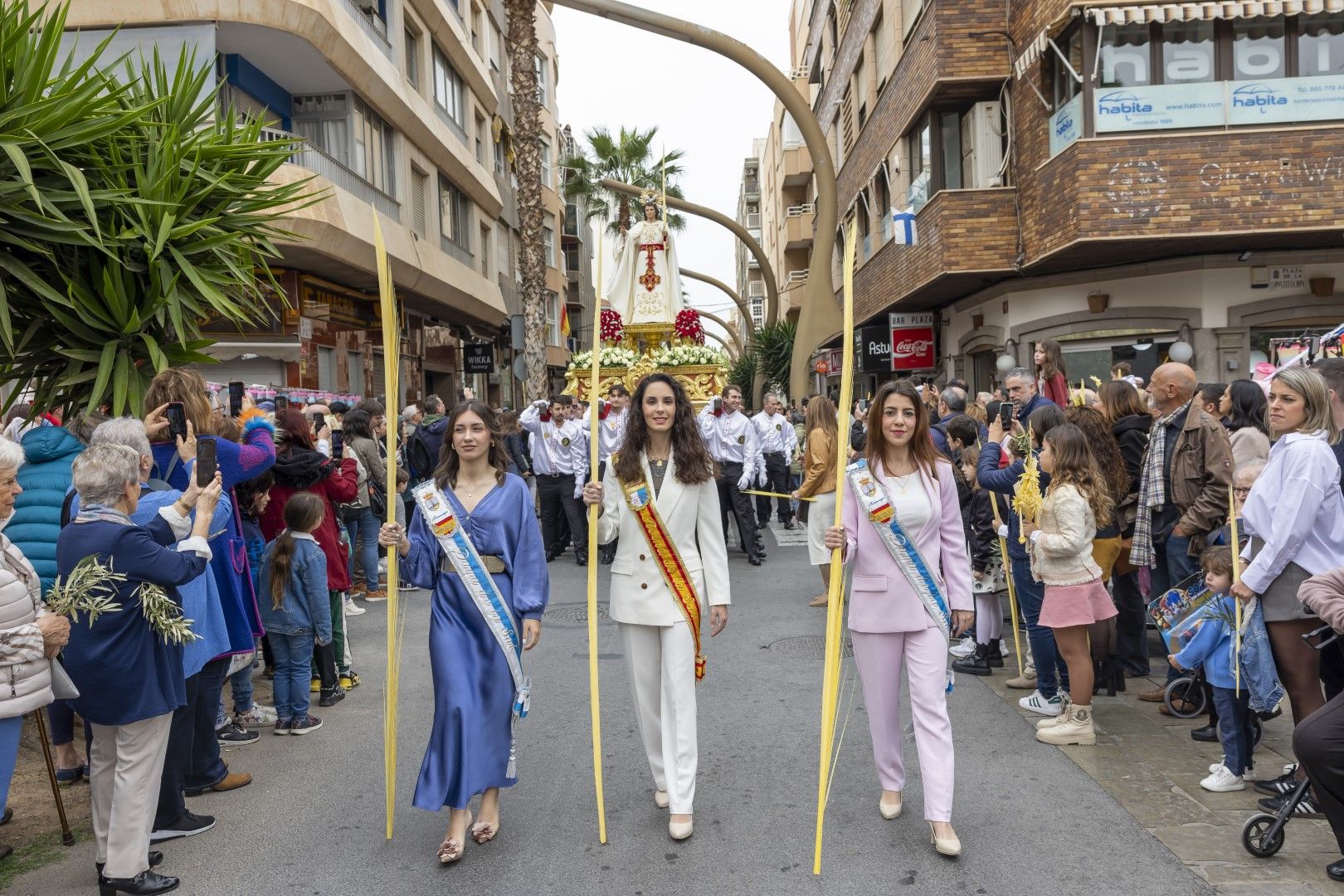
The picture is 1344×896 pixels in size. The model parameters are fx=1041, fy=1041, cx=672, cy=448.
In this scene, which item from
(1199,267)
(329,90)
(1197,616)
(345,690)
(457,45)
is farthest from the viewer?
(457,45)

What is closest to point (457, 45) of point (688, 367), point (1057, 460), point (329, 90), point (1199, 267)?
point (329, 90)

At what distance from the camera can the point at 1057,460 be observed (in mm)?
5609

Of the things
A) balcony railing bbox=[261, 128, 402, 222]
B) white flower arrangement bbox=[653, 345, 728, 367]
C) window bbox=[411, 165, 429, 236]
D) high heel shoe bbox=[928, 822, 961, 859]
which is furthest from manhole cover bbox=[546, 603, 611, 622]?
window bbox=[411, 165, 429, 236]

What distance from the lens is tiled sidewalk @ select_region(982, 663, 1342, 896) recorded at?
402 centimetres

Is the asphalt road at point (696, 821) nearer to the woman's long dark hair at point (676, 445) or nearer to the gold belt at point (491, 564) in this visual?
the gold belt at point (491, 564)

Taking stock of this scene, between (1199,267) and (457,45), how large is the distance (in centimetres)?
1864

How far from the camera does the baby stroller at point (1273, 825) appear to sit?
13.2 ft

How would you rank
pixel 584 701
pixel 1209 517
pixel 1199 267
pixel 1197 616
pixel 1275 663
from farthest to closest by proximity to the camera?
pixel 1199 267, pixel 584 701, pixel 1209 517, pixel 1197 616, pixel 1275 663

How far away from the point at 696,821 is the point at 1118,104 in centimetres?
1336

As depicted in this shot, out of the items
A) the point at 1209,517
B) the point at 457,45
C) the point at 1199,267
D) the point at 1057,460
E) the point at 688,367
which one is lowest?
the point at 1209,517

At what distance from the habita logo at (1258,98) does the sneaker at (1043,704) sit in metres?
11.8

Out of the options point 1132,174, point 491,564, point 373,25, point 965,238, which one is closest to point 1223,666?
point 491,564

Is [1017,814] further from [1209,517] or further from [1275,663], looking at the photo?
[1209,517]

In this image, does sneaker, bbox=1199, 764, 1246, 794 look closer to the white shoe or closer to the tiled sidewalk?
the tiled sidewalk
